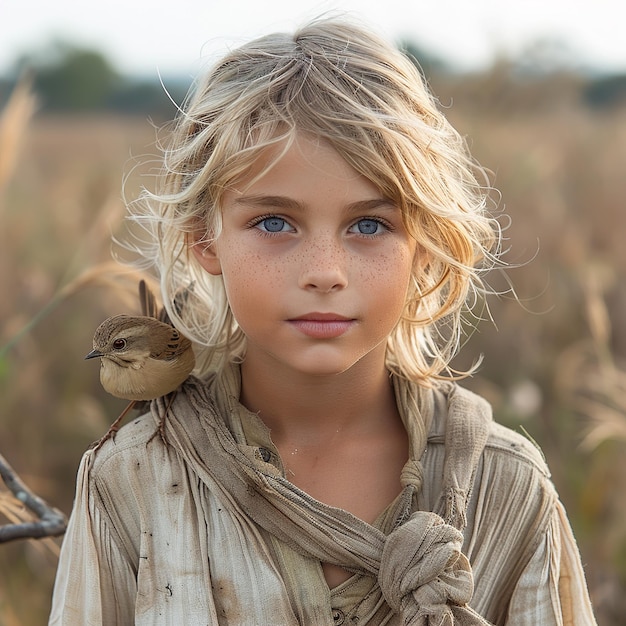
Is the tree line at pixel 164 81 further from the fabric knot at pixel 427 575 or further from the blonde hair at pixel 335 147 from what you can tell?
the fabric knot at pixel 427 575

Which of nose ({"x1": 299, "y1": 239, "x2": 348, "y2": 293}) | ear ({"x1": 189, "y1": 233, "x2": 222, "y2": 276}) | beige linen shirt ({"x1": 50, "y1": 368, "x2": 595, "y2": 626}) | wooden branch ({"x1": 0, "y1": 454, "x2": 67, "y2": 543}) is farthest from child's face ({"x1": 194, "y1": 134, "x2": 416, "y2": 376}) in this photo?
wooden branch ({"x1": 0, "y1": 454, "x2": 67, "y2": 543})

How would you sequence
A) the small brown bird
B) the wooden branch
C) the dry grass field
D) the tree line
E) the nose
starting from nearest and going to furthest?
1. the nose
2. the small brown bird
3. the wooden branch
4. the dry grass field
5. the tree line

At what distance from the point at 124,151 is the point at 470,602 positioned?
26.7 feet

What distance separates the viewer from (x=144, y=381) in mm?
1979

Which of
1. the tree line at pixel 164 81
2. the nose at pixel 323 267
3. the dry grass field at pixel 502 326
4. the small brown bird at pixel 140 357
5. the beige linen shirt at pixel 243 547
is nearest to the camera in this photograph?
the nose at pixel 323 267

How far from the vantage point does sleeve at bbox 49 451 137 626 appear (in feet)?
6.30

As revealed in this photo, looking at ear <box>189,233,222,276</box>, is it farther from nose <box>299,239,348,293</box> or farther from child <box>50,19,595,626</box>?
nose <box>299,239,348,293</box>

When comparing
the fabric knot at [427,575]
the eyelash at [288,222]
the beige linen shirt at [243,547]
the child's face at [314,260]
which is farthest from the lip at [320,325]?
the fabric knot at [427,575]

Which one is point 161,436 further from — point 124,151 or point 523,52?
point 523,52

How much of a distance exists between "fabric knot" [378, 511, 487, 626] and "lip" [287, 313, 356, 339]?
1.32 feet

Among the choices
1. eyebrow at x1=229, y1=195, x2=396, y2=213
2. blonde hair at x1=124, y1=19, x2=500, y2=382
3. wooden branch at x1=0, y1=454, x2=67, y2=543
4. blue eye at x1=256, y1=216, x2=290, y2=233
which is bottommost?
wooden branch at x1=0, y1=454, x2=67, y2=543

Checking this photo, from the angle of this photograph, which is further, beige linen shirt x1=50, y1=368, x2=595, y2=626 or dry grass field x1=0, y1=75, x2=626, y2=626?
dry grass field x1=0, y1=75, x2=626, y2=626

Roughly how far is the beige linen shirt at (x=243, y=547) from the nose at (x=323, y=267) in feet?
1.30

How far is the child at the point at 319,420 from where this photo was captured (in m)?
1.78
